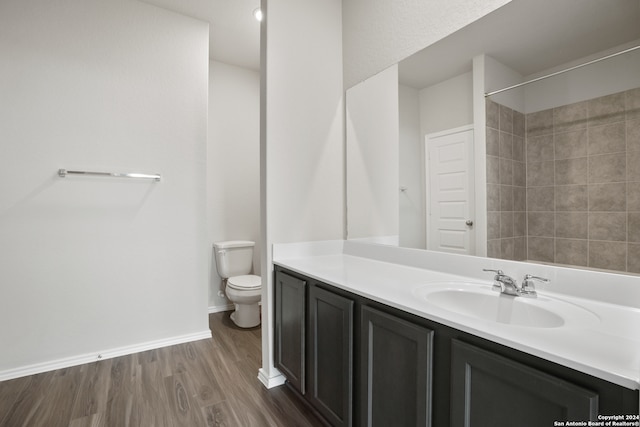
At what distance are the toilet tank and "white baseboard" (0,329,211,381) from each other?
62 cm

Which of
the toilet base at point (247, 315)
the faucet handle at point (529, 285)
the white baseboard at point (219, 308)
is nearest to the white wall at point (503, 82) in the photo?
the faucet handle at point (529, 285)

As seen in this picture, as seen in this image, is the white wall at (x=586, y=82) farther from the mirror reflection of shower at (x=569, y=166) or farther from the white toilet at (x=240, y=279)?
the white toilet at (x=240, y=279)

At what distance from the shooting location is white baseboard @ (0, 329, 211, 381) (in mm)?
2051

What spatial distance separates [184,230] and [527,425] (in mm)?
2490

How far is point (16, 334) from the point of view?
2.06 meters

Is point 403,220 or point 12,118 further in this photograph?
point 12,118

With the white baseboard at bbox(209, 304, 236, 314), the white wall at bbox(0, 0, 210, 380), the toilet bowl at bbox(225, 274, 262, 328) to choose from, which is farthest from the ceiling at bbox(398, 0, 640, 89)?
the white baseboard at bbox(209, 304, 236, 314)

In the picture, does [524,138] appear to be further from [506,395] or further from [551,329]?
[506,395]

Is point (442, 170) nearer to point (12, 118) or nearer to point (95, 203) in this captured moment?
point (95, 203)

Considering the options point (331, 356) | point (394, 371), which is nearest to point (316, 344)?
point (331, 356)

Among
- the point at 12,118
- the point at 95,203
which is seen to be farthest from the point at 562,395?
the point at 12,118

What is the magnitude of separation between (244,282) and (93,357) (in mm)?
1181

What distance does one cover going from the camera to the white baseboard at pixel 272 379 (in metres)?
1.92

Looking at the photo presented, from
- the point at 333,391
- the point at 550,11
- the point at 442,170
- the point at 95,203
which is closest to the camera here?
the point at 550,11
